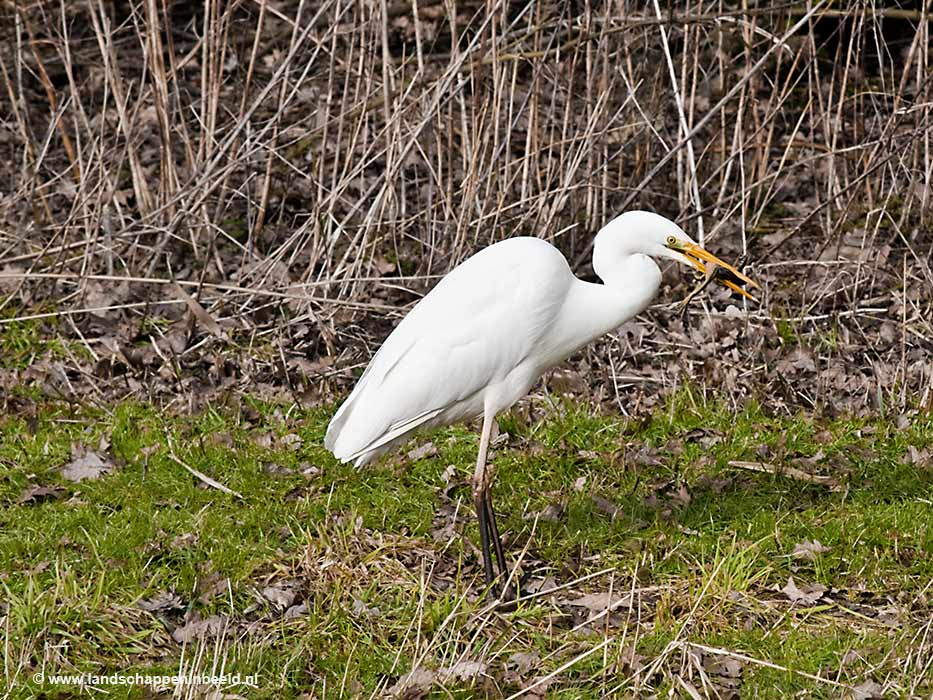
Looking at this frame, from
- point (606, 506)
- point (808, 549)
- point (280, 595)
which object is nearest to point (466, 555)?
point (606, 506)

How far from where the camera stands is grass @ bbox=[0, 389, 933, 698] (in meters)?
3.82

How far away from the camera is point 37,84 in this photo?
387 inches

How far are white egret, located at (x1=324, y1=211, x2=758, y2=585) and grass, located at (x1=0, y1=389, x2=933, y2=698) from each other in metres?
0.36

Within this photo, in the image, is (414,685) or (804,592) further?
(804,592)

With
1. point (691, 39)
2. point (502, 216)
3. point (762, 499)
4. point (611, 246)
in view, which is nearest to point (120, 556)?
point (611, 246)

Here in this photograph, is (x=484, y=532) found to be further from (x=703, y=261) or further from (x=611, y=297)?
(x=703, y=261)

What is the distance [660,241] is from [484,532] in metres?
1.10

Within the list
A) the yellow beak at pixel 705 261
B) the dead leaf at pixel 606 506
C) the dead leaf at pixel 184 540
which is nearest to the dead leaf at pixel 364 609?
the dead leaf at pixel 184 540

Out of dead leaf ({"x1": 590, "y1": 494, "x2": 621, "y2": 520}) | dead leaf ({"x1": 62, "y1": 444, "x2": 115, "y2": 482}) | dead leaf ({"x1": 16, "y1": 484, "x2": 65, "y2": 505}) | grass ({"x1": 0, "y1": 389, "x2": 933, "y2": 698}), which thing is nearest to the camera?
grass ({"x1": 0, "y1": 389, "x2": 933, "y2": 698})

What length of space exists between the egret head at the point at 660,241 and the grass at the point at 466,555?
922 mm

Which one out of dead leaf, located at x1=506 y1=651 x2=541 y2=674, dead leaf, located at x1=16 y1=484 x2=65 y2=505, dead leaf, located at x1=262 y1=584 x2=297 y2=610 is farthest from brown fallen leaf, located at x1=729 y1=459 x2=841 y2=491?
dead leaf, located at x1=16 y1=484 x2=65 y2=505

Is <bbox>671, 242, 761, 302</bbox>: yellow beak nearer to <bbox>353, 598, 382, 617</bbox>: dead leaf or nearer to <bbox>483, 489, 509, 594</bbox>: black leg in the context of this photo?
<bbox>483, 489, 509, 594</bbox>: black leg

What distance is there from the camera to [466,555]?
4.67 m

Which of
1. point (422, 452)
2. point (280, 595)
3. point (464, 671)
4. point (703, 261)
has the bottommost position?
point (422, 452)
